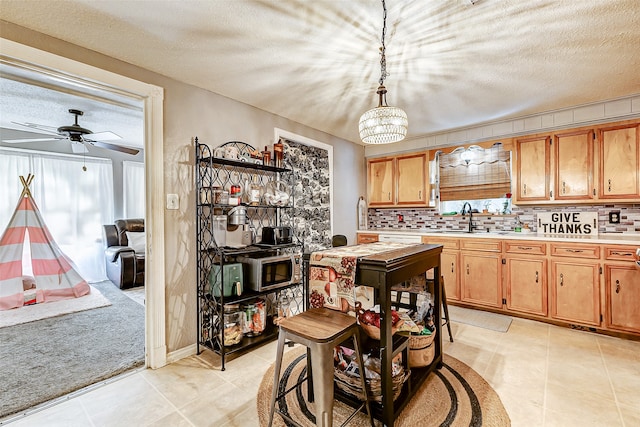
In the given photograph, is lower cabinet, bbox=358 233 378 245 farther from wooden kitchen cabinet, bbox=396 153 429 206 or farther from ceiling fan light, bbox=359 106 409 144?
ceiling fan light, bbox=359 106 409 144

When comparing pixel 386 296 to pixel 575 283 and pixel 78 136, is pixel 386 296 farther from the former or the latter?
pixel 78 136

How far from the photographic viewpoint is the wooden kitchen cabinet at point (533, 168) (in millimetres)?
3410

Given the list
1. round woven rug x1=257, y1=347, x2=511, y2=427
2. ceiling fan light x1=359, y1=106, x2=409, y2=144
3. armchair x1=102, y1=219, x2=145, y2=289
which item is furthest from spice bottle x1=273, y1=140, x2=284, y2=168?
armchair x1=102, y1=219, x2=145, y2=289

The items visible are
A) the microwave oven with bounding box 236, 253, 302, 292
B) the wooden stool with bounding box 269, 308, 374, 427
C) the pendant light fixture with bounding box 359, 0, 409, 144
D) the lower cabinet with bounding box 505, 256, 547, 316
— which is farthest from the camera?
the lower cabinet with bounding box 505, 256, 547, 316

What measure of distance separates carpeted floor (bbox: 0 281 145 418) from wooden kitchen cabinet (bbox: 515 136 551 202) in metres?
4.47

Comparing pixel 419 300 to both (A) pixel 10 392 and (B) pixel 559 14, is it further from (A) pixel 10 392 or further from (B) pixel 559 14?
(A) pixel 10 392

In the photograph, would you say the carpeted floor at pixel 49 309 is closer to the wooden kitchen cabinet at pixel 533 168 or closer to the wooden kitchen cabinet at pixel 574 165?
the wooden kitchen cabinet at pixel 533 168

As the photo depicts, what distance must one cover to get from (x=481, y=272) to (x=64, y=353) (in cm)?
441

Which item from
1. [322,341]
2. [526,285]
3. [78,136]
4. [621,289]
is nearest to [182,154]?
[322,341]

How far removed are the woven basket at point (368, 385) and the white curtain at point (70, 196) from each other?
5.49m

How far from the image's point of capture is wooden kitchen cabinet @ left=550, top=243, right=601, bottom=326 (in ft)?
9.42

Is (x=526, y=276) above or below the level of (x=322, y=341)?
below

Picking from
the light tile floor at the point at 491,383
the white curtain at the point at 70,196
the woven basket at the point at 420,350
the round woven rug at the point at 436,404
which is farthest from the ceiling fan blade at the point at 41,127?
the woven basket at the point at 420,350

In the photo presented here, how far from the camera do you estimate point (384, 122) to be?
198cm
